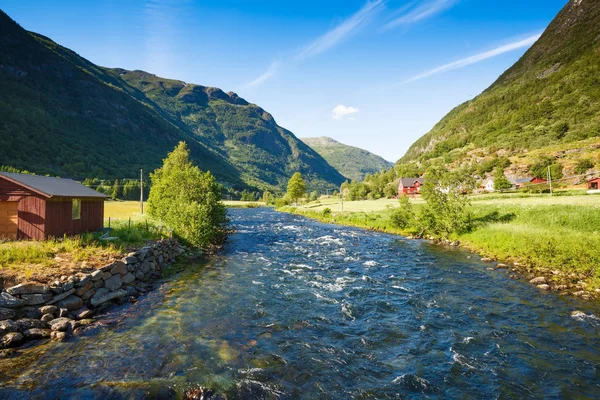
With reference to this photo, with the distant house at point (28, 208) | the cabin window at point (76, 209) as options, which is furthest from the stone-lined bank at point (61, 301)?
the cabin window at point (76, 209)

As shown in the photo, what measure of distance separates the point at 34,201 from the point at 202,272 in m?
13.3

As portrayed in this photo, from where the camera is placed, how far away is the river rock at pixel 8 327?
1242 centimetres

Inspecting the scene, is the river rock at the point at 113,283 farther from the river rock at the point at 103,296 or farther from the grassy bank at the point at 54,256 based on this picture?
the grassy bank at the point at 54,256

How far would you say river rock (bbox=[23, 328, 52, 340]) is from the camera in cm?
1273

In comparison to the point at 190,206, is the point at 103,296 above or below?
below

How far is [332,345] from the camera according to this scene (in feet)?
42.5

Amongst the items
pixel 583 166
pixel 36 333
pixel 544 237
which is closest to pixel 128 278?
pixel 36 333

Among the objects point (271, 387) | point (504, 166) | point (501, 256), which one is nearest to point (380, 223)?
point (501, 256)

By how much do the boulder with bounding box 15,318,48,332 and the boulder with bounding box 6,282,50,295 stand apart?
1.39m

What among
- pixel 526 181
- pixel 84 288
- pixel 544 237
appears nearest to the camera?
pixel 84 288

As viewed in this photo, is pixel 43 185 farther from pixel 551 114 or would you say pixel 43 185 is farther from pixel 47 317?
pixel 551 114

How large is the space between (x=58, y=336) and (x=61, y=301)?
2.78m

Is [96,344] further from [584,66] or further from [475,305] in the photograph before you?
[584,66]

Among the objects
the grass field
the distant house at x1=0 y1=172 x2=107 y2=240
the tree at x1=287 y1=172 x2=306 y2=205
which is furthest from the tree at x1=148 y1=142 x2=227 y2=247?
the tree at x1=287 y1=172 x2=306 y2=205
